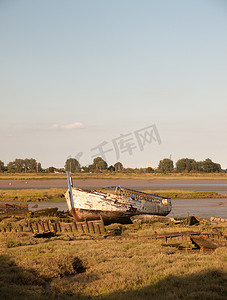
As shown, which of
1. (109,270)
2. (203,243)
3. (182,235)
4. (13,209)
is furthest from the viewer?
(13,209)

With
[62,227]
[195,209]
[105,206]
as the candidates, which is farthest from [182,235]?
[195,209]

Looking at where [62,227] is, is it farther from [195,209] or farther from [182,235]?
[195,209]

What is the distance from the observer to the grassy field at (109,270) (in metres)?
11.9

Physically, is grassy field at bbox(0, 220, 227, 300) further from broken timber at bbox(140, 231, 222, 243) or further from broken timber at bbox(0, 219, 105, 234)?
broken timber at bbox(0, 219, 105, 234)

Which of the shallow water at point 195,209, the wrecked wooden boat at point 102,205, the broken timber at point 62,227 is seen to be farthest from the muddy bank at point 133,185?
the broken timber at point 62,227

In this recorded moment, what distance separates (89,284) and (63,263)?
283cm

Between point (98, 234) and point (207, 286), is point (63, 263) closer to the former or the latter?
point (207, 286)

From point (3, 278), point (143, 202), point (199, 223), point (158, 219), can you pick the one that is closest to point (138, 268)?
point (3, 278)

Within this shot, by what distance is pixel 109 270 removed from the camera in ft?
47.5

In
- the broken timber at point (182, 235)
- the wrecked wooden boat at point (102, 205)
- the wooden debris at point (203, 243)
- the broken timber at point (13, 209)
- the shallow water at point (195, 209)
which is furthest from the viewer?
the shallow water at point (195, 209)

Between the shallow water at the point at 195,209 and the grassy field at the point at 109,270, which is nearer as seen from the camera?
the grassy field at the point at 109,270

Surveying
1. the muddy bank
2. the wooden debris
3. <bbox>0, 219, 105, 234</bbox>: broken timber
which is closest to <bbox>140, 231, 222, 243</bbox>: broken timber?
the wooden debris

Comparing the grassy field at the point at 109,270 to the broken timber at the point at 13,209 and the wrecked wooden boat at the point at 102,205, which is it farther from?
the broken timber at the point at 13,209

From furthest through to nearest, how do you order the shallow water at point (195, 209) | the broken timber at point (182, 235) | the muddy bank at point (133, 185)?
the muddy bank at point (133, 185), the shallow water at point (195, 209), the broken timber at point (182, 235)
